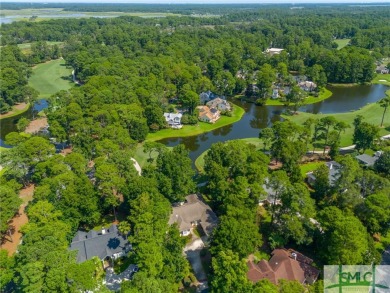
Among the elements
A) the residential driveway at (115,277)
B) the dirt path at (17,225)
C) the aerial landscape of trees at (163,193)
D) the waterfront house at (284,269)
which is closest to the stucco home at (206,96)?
the aerial landscape of trees at (163,193)

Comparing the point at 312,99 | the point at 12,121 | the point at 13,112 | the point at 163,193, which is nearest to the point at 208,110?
the point at 312,99

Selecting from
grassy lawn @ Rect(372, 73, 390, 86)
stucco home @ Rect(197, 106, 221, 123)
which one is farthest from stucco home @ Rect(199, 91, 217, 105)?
grassy lawn @ Rect(372, 73, 390, 86)

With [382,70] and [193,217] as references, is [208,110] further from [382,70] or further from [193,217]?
[382,70]

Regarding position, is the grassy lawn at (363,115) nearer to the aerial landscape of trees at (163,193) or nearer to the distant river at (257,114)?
the aerial landscape of trees at (163,193)

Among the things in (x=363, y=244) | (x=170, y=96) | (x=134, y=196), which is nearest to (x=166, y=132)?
(x=170, y=96)

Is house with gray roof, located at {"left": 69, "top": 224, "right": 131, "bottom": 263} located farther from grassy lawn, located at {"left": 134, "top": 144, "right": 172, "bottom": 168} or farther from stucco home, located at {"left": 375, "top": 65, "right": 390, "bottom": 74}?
stucco home, located at {"left": 375, "top": 65, "right": 390, "bottom": 74}
